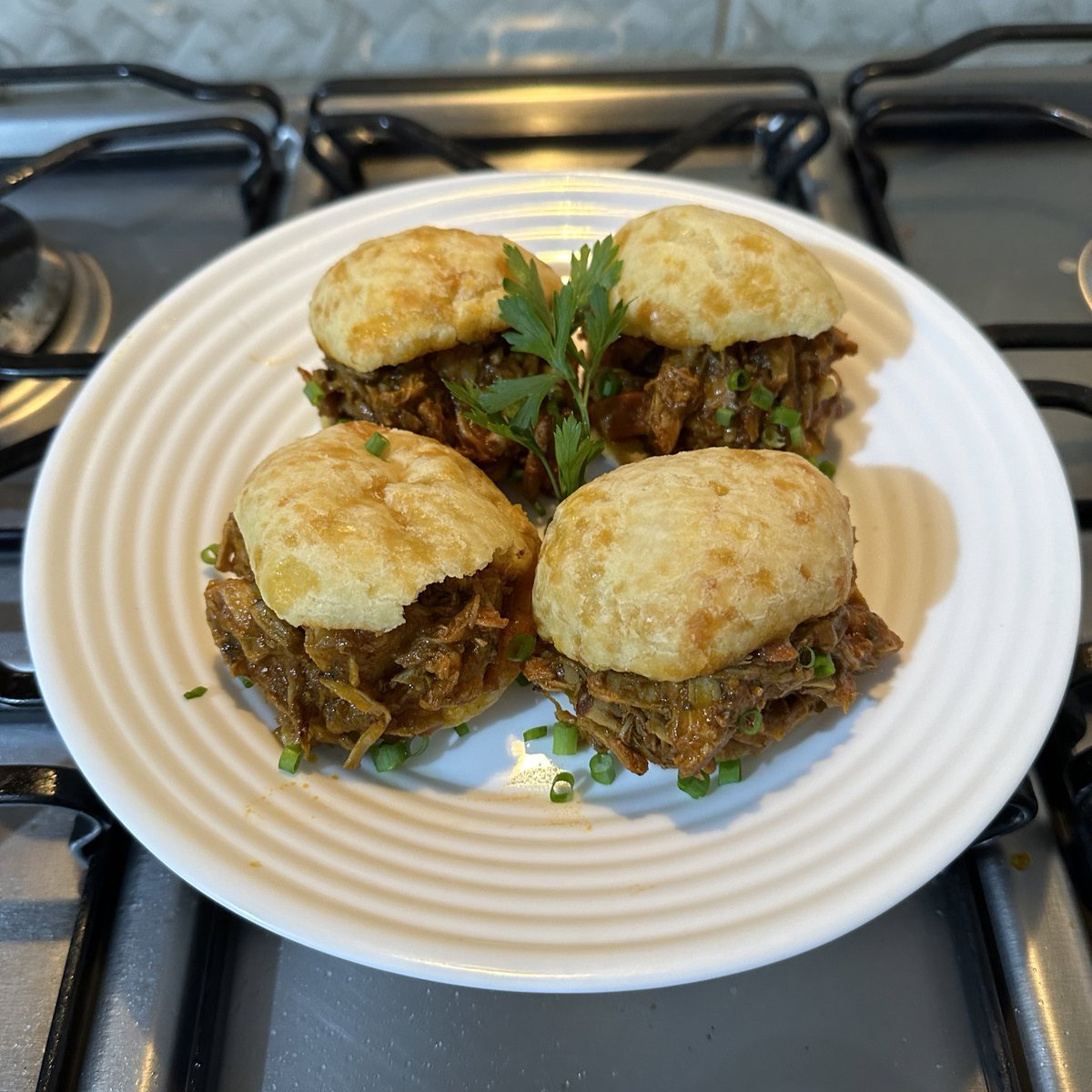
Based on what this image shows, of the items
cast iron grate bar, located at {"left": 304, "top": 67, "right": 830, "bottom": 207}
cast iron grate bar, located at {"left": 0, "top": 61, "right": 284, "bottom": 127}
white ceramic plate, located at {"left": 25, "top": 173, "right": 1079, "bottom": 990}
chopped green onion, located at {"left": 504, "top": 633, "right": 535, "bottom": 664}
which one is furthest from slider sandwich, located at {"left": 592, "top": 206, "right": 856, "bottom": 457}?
cast iron grate bar, located at {"left": 0, "top": 61, "right": 284, "bottom": 127}

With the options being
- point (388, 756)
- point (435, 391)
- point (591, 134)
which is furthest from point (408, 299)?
point (591, 134)

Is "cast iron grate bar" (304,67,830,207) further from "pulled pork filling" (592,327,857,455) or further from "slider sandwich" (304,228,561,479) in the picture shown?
"pulled pork filling" (592,327,857,455)

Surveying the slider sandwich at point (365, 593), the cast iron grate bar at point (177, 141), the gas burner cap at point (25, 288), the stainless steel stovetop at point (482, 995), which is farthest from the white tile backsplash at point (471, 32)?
the slider sandwich at point (365, 593)

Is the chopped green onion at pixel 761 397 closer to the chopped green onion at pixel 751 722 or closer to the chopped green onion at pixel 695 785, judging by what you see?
the chopped green onion at pixel 751 722

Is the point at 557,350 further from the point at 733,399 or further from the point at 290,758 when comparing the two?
the point at 290,758

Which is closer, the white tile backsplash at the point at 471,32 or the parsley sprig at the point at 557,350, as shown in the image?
the parsley sprig at the point at 557,350

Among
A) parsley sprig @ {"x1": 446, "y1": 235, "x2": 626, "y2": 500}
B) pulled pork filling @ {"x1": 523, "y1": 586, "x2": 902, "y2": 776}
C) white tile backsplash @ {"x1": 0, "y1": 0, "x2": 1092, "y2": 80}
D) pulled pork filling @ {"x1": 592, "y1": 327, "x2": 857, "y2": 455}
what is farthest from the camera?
white tile backsplash @ {"x1": 0, "y1": 0, "x2": 1092, "y2": 80}

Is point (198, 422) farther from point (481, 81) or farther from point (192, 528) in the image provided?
point (481, 81)
